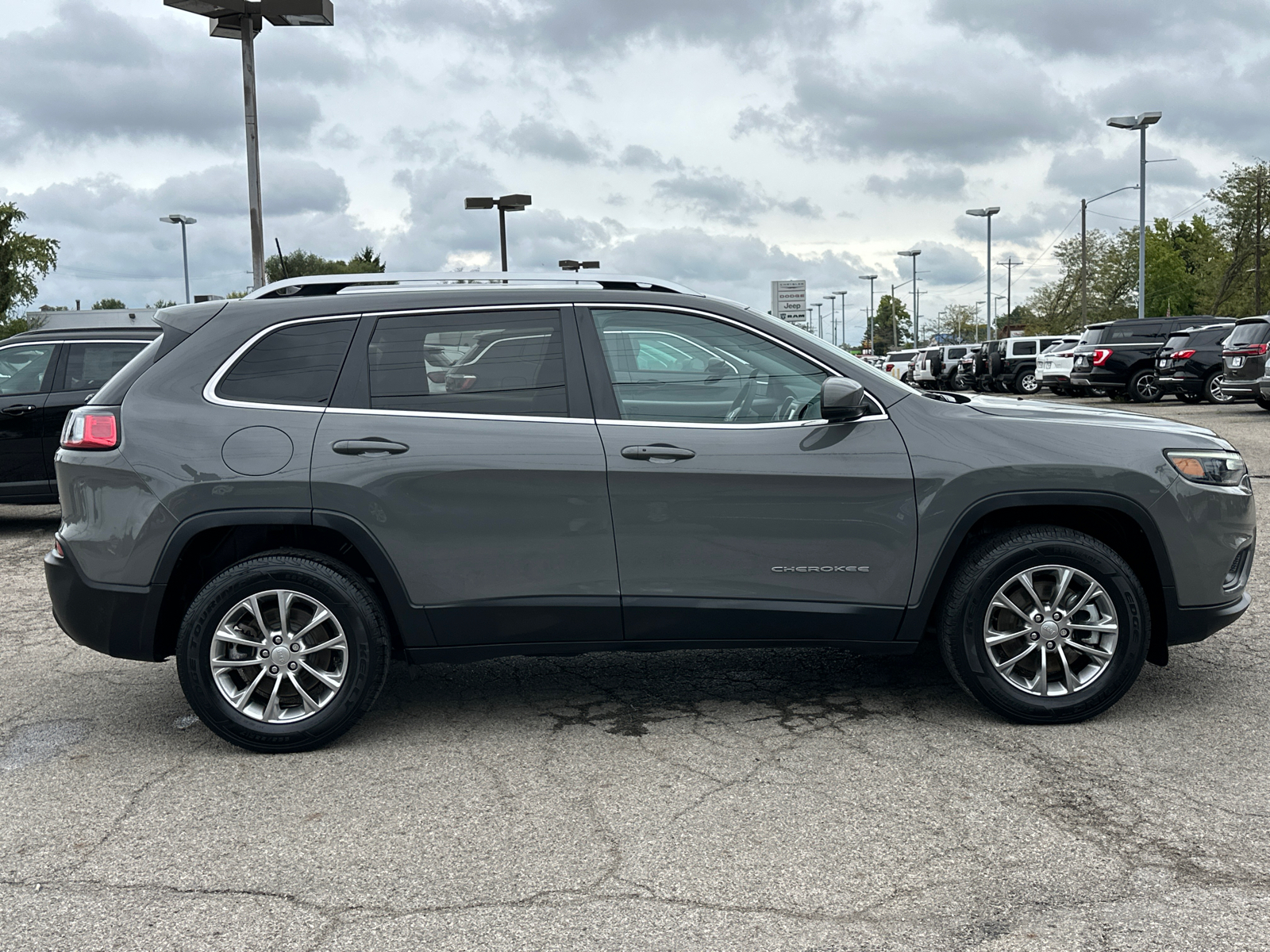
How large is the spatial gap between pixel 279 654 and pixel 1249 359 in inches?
753

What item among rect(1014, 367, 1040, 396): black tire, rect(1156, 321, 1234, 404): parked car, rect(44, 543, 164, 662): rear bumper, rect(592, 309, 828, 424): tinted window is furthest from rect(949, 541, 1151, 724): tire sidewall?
rect(1014, 367, 1040, 396): black tire

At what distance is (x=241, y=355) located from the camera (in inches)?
179

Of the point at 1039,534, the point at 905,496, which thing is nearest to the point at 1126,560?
the point at 1039,534

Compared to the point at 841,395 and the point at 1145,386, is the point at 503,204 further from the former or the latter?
the point at 841,395

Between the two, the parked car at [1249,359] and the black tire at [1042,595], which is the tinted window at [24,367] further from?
the parked car at [1249,359]

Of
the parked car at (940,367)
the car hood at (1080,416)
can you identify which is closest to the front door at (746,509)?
the car hood at (1080,416)

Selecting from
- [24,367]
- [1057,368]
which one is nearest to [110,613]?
[24,367]

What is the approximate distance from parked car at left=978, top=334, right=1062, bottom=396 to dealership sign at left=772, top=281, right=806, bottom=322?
859 centimetres

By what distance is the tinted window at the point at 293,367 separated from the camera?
4504 mm

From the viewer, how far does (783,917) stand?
312 cm

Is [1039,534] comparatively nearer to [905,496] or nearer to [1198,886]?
[905,496]

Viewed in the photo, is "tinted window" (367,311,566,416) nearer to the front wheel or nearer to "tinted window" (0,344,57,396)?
"tinted window" (0,344,57,396)

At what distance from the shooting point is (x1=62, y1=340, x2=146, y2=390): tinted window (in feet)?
34.4

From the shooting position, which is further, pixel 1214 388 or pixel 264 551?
pixel 1214 388
